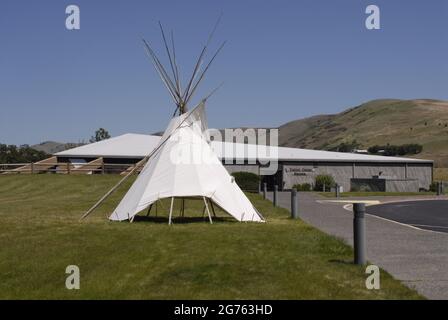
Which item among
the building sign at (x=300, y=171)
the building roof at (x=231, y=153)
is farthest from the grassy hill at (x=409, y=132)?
the building sign at (x=300, y=171)

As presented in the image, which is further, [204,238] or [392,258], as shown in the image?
[204,238]

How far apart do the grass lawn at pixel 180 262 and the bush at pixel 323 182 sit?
1341 inches

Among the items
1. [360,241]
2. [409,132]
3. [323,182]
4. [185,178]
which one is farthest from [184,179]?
[409,132]

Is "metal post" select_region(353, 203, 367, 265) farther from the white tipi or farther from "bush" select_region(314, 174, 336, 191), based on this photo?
"bush" select_region(314, 174, 336, 191)

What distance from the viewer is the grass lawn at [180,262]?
8.05 metres

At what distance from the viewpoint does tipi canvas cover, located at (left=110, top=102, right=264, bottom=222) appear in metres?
17.2

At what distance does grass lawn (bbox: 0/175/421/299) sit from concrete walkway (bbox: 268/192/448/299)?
0.42 metres

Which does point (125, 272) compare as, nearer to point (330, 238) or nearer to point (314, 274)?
point (314, 274)

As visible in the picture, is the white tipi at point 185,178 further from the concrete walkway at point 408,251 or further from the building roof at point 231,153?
the building roof at point 231,153

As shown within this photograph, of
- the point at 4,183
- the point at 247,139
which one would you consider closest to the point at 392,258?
the point at 4,183

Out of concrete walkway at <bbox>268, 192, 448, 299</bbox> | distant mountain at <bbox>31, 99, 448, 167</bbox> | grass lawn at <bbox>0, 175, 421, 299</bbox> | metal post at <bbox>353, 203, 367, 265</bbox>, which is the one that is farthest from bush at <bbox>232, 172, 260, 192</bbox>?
distant mountain at <bbox>31, 99, 448, 167</bbox>
